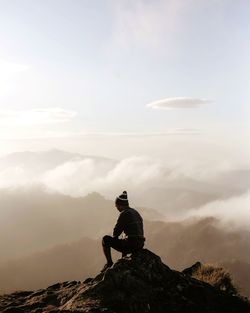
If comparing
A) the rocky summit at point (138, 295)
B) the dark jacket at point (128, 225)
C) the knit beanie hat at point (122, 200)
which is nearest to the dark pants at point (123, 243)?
the dark jacket at point (128, 225)

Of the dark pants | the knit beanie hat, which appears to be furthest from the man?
the knit beanie hat

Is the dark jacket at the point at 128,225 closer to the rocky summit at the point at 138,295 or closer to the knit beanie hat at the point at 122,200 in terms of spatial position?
the knit beanie hat at the point at 122,200

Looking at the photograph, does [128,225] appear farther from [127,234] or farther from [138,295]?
[138,295]

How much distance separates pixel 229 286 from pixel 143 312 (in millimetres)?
4707

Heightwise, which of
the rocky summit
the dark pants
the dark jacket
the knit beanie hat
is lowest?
the rocky summit

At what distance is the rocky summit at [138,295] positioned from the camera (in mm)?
10656

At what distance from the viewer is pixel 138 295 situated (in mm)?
10938

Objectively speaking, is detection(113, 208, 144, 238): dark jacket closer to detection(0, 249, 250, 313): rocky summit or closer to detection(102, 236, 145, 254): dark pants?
detection(102, 236, 145, 254): dark pants

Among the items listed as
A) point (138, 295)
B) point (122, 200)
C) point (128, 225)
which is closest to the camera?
point (138, 295)

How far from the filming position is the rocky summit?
35.0 feet

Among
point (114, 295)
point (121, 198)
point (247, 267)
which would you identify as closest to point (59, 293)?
point (114, 295)

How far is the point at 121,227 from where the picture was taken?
39.3 ft

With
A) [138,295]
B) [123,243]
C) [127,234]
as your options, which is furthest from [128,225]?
[138,295]

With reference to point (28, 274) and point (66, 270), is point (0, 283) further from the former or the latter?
point (66, 270)
